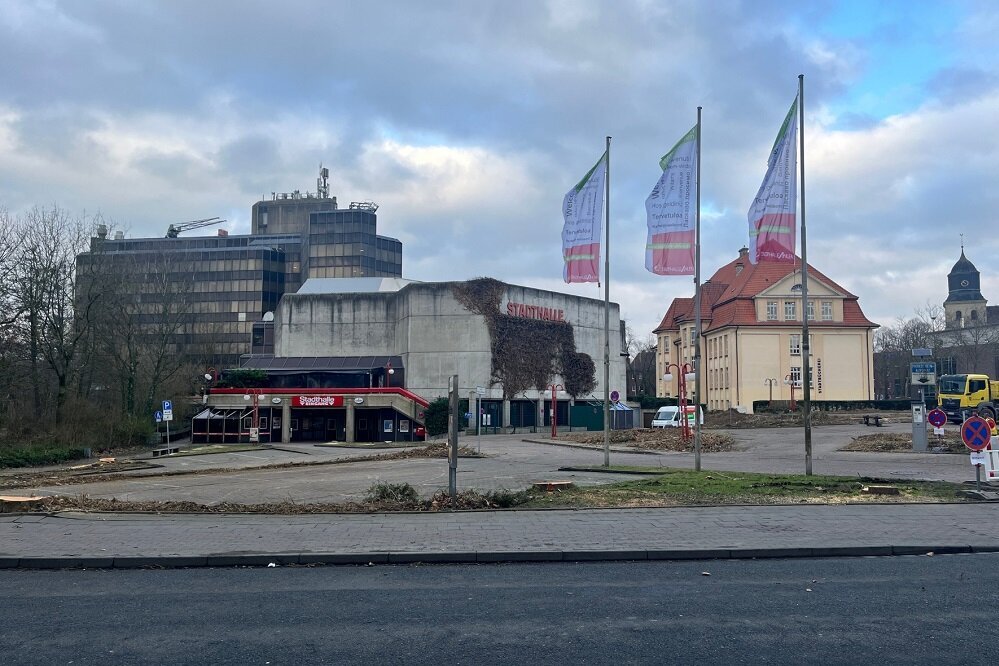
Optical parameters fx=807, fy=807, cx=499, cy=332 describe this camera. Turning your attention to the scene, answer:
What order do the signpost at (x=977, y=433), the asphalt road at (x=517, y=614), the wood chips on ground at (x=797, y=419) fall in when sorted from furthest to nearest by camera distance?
the wood chips on ground at (x=797, y=419) < the signpost at (x=977, y=433) < the asphalt road at (x=517, y=614)

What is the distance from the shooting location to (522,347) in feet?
215

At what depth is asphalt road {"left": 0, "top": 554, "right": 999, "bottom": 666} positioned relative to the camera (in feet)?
20.1

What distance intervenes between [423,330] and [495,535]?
5200cm

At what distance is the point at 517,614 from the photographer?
7.38 metres

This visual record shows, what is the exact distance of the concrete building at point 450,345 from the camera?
62906 millimetres

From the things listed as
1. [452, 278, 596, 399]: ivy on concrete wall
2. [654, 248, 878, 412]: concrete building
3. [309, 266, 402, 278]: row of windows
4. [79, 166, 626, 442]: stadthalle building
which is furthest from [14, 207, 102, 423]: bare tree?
[309, 266, 402, 278]: row of windows

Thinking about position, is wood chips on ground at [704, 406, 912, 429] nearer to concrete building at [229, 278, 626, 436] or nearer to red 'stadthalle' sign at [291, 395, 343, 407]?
concrete building at [229, 278, 626, 436]

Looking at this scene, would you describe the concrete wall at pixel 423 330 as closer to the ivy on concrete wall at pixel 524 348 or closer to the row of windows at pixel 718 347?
the ivy on concrete wall at pixel 524 348

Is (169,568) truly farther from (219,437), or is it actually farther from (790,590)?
(219,437)

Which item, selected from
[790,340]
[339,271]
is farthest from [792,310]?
[339,271]

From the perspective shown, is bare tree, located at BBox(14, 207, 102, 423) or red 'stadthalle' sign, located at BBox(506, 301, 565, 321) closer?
bare tree, located at BBox(14, 207, 102, 423)

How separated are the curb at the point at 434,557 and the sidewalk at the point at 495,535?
13 mm

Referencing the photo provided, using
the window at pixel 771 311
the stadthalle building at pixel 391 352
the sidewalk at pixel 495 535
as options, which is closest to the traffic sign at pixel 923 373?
the sidewalk at pixel 495 535

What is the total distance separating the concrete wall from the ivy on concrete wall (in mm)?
611
